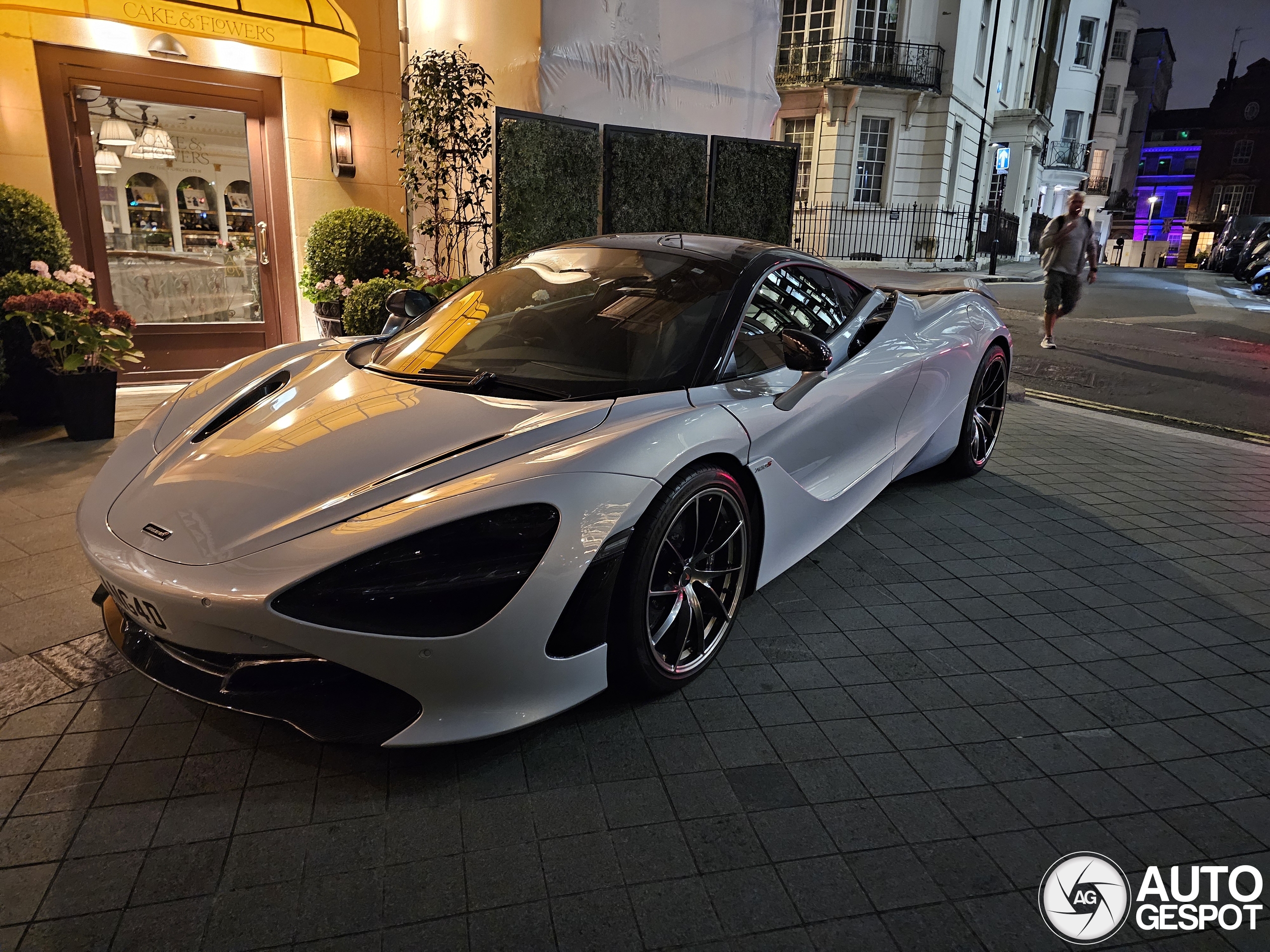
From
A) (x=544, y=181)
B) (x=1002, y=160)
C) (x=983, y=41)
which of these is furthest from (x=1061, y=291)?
(x=983, y=41)

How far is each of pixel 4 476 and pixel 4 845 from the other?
3418mm

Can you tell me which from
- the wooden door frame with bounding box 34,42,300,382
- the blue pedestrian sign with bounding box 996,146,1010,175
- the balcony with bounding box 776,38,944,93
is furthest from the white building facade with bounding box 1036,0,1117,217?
the wooden door frame with bounding box 34,42,300,382

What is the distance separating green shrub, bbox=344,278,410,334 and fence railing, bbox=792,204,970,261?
1966 centimetres

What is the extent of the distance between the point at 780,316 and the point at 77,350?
4.52 metres

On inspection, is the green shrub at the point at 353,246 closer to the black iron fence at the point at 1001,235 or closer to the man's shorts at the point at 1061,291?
the man's shorts at the point at 1061,291

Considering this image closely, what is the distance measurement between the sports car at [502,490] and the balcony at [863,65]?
985 inches

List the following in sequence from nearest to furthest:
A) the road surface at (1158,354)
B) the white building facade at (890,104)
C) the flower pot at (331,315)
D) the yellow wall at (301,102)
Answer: the yellow wall at (301,102)
the road surface at (1158,354)
the flower pot at (331,315)
the white building facade at (890,104)

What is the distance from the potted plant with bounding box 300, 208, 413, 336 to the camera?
323 inches

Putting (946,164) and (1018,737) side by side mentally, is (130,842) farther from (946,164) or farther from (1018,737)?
(946,164)

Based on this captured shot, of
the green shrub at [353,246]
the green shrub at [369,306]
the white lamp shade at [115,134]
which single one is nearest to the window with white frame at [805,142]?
the green shrub at [353,246]

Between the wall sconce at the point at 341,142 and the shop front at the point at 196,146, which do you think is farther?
the wall sconce at the point at 341,142

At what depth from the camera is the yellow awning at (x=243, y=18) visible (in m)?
5.99

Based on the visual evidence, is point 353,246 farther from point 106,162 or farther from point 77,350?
point 77,350

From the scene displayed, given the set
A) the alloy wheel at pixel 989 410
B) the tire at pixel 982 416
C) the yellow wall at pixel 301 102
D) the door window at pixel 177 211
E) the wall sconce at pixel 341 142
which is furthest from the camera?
the wall sconce at pixel 341 142
